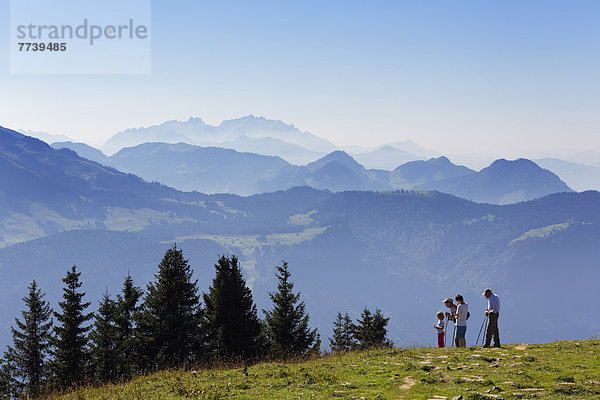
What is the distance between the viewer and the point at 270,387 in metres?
16.9

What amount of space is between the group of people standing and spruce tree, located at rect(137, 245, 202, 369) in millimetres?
16628

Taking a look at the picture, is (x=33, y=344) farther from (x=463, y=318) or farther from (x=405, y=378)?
(x=405, y=378)

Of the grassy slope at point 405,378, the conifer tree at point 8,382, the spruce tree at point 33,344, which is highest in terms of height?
→ the grassy slope at point 405,378

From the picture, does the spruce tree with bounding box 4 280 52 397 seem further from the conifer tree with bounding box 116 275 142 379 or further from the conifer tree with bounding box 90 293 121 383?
the conifer tree with bounding box 116 275 142 379

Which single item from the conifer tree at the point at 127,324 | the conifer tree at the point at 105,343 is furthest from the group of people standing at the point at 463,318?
the conifer tree at the point at 105,343

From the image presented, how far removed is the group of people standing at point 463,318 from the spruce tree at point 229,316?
45.3ft

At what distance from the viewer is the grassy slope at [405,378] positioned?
14602mm

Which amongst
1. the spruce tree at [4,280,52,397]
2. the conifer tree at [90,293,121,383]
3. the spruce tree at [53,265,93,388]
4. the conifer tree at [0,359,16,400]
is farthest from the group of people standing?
the spruce tree at [4,280,52,397]

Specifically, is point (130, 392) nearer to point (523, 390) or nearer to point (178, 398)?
point (178, 398)

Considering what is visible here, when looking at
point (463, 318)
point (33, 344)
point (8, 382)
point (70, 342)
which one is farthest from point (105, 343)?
point (463, 318)

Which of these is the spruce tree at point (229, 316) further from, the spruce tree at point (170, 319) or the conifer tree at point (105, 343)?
the conifer tree at point (105, 343)

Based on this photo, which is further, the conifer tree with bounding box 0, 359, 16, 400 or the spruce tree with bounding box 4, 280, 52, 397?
the spruce tree with bounding box 4, 280, 52, 397

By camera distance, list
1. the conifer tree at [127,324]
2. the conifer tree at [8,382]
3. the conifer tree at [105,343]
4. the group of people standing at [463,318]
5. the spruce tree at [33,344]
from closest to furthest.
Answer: the group of people standing at [463,318]
the conifer tree at [127,324]
the conifer tree at [105,343]
the conifer tree at [8,382]
the spruce tree at [33,344]

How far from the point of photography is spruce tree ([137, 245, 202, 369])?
3131cm
